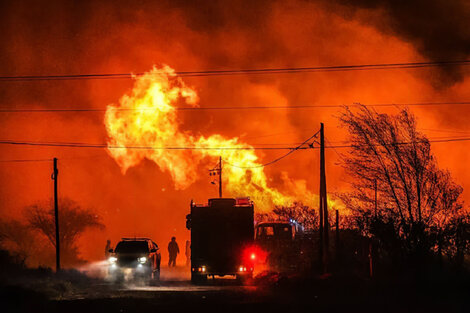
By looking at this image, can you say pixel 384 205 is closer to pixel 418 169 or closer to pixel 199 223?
pixel 418 169

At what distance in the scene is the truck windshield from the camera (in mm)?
34375

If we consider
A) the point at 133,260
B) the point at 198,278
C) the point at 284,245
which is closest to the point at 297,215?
the point at 284,245

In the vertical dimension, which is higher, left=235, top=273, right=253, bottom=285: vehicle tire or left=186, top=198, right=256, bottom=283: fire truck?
left=186, top=198, right=256, bottom=283: fire truck

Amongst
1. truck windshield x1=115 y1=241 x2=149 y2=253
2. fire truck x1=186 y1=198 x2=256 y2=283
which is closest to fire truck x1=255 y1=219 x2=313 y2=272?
fire truck x1=186 y1=198 x2=256 y2=283

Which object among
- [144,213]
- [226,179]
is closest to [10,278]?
[226,179]

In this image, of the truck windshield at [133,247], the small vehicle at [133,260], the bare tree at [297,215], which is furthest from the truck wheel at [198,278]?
the bare tree at [297,215]

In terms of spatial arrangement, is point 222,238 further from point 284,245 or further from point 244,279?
point 284,245

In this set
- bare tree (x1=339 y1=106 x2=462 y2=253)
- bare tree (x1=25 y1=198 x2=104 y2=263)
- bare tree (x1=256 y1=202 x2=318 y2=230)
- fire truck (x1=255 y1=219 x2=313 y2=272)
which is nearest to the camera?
bare tree (x1=339 y1=106 x2=462 y2=253)

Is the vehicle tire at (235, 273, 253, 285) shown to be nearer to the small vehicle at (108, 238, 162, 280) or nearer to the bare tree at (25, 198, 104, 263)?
the small vehicle at (108, 238, 162, 280)

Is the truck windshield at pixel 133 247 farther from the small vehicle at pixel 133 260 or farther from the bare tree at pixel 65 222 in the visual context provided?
the bare tree at pixel 65 222

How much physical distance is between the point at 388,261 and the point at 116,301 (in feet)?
55.9

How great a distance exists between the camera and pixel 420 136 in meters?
33.5

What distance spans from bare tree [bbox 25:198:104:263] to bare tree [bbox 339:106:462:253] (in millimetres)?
44627

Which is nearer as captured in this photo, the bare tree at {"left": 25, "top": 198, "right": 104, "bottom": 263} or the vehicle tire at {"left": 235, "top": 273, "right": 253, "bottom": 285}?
the vehicle tire at {"left": 235, "top": 273, "right": 253, "bottom": 285}
